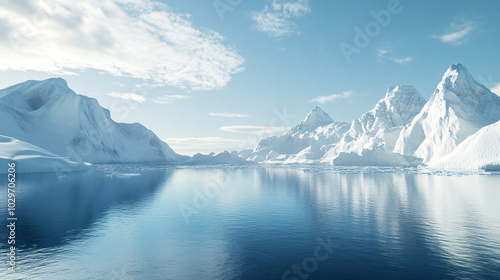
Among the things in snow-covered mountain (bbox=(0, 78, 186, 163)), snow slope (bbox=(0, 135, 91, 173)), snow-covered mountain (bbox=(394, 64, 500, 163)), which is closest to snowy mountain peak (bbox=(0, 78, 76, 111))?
snow-covered mountain (bbox=(0, 78, 186, 163))

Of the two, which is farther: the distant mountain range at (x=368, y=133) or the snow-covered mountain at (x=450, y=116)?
the snow-covered mountain at (x=450, y=116)

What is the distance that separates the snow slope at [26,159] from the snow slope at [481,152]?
136 meters

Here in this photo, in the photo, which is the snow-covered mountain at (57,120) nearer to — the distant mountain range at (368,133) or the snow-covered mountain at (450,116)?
the distant mountain range at (368,133)

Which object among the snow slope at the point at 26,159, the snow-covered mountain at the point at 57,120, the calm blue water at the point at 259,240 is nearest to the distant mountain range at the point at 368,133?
the snow-covered mountain at the point at 57,120

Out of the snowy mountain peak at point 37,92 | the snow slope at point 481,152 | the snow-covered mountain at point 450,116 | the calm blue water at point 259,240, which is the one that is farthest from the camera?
the snowy mountain peak at point 37,92

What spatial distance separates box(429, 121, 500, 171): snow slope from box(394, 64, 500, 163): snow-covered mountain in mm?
18622

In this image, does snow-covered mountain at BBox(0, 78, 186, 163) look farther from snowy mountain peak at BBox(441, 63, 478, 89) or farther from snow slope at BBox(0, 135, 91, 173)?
snowy mountain peak at BBox(441, 63, 478, 89)

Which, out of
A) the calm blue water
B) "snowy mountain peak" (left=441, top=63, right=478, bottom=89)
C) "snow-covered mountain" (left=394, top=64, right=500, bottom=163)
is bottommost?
the calm blue water

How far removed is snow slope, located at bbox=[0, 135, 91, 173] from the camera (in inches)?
3056

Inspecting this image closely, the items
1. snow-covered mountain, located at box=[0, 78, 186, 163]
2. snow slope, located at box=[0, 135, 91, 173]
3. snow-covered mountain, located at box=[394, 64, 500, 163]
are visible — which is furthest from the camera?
snow-covered mountain, located at box=[0, 78, 186, 163]

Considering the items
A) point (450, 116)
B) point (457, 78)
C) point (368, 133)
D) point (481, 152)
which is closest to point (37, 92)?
point (368, 133)

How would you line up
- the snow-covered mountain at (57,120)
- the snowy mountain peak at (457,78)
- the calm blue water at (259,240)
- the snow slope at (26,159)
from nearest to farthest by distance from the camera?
the calm blue water at (259,240) → the snow slope at (26,159) → the snow-covered mountain at (57,120) → the snowy mountain peak at (457,78)

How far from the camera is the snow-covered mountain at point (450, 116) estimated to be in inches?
4264

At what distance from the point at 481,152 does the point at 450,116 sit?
3844cm
